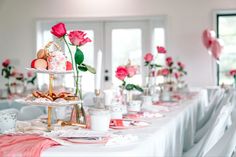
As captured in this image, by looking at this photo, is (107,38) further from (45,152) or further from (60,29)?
(45,152)

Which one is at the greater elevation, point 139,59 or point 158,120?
point 139,59

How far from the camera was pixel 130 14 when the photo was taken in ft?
24.6

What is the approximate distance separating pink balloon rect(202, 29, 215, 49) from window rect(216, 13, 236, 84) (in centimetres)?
56

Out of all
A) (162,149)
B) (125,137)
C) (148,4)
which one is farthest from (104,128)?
(148,4)

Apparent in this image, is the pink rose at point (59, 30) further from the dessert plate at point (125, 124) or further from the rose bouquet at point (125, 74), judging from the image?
the rose bouquet at point (125, 74)

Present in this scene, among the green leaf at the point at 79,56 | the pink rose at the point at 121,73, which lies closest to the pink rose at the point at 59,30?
the green leaf at the point at 79,56

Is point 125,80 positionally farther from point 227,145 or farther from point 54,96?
point 227,145

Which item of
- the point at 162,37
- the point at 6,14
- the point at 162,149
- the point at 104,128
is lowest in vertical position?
the point at 162,149

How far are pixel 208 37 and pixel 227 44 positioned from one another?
0.76 meters

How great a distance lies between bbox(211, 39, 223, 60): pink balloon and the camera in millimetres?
6559

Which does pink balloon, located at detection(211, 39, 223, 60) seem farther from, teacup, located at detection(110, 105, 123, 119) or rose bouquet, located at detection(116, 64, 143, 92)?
teacup, located at detection(110, 105, 123, 119)

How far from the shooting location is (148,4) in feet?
24.2

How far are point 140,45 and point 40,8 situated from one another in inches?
80.1

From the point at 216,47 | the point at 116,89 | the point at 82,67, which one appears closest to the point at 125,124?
the point at 82,67
